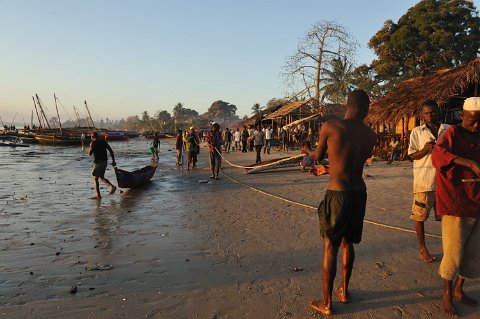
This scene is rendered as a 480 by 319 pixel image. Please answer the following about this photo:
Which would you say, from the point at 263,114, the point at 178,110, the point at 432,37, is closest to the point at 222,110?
the point at 178,110

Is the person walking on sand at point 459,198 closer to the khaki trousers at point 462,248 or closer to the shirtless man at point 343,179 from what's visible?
the khaki trousers at point 462,248

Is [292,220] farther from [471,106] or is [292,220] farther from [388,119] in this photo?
[388,119]

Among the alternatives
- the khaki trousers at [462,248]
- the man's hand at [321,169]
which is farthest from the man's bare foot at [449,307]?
the man's hand at [321,169]

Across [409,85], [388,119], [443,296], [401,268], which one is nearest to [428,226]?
[401,268]

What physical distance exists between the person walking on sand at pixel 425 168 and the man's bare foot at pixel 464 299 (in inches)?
39.3

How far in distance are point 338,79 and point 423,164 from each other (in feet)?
106

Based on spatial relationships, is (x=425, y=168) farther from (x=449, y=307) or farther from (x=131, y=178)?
(x=131, y=178)

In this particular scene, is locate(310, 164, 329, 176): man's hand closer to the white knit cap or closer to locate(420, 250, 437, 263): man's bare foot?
the white knit cap

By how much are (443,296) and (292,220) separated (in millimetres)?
3367

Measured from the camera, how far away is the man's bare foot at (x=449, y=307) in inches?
119

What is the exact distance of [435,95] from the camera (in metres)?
13.4

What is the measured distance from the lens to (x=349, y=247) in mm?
3131

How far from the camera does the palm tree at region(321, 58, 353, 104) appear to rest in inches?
1312

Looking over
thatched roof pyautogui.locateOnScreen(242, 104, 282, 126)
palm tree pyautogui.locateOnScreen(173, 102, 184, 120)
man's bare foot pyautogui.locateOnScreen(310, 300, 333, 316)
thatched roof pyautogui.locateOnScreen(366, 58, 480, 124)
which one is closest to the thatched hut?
thatched roof pyautogui.locateOnScreen(366, 58, 480, 124)
